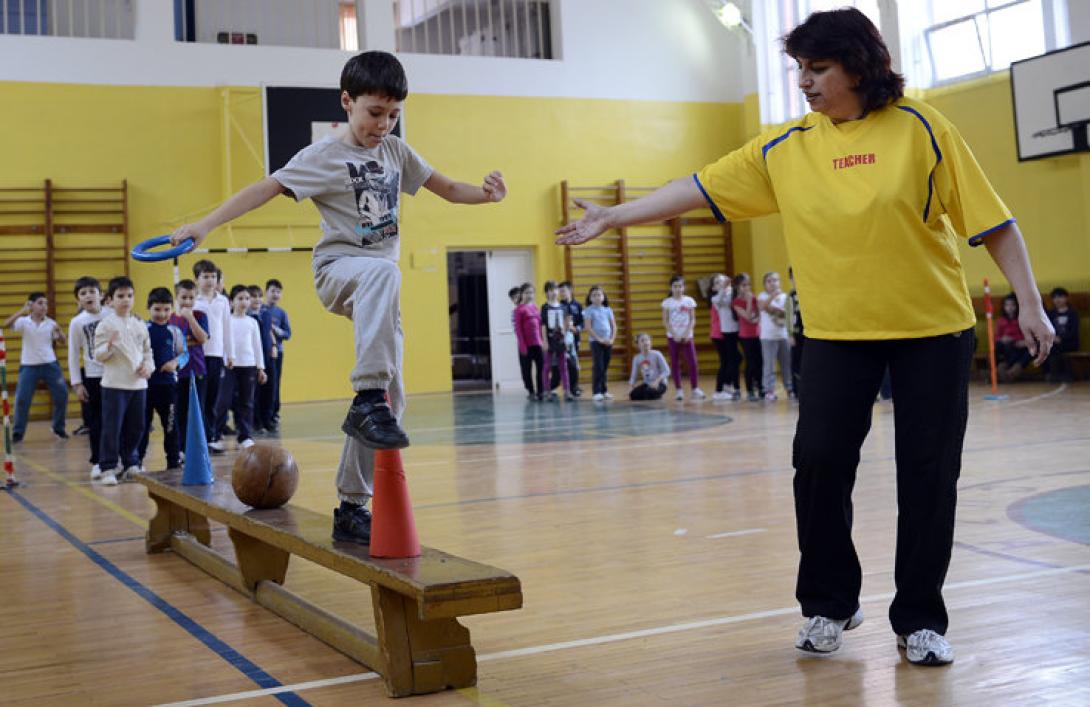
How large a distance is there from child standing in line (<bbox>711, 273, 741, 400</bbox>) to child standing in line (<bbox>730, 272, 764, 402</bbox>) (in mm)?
94

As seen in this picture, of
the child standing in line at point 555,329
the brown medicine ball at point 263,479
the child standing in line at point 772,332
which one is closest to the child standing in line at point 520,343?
the child standing in line at point 555,329

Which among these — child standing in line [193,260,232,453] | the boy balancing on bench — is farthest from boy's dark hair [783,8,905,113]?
A: child standing in line [193,260,232,453]

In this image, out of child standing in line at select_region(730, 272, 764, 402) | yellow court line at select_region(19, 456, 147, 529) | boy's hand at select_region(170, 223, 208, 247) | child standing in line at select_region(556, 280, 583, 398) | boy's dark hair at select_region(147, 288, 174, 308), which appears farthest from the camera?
child standing in line at select_region(556, 280, 583, 398)

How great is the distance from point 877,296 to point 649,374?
1097cm

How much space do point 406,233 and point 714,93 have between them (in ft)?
19.7

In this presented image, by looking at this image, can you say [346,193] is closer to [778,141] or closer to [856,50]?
[778,141]

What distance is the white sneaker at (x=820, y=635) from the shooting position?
2943 millimetres

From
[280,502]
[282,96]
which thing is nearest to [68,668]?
[280,502]

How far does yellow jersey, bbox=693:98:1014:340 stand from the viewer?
2758 millimetres

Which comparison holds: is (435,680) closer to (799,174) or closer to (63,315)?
(799,174)

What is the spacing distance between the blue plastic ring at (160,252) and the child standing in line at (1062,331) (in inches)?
464

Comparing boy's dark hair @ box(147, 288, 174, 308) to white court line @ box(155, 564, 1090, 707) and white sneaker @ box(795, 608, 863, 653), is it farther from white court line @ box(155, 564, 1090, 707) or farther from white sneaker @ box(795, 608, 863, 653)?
white sneaker @ box(795, 608, 863, 653)

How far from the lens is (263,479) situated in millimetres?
4109

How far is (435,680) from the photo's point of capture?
9.31 feet
